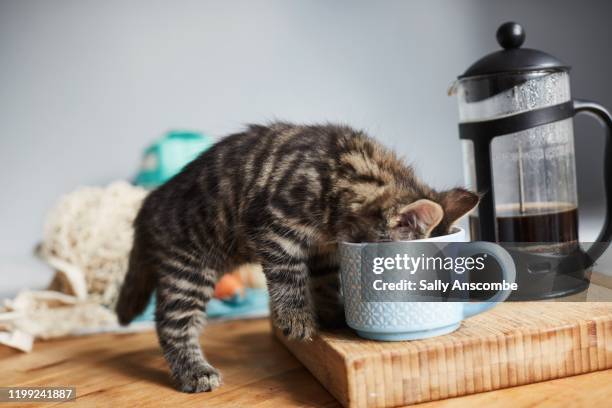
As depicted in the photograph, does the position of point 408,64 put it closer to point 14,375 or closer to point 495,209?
point 495,209

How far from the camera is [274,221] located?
936mm

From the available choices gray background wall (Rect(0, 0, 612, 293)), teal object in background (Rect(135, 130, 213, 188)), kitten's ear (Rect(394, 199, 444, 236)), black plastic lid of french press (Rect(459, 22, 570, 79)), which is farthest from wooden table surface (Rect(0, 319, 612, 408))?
gray background wall (Rect(0, 0, 612, 293))

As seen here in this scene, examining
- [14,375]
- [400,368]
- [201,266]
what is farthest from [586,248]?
[14,375]

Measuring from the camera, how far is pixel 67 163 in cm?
200

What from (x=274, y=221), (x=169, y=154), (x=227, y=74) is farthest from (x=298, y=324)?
(x=227, y=74)

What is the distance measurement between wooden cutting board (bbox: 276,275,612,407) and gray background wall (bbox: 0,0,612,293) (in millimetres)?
1221

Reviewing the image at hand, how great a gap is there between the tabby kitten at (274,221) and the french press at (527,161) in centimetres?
15

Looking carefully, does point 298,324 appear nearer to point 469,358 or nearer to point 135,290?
point 469,358

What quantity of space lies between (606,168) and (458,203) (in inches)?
14.4

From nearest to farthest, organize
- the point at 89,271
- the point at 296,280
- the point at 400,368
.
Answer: the point at 400,368 < the point at 296,280 < the point at 89,271

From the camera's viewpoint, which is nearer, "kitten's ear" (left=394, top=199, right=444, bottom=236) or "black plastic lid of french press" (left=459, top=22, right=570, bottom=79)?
"kitten's ear" (left=394, top=199, right=444, bottom=236)

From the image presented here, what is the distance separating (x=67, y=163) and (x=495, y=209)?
1.45m

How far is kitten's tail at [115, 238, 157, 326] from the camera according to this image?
1137 mm

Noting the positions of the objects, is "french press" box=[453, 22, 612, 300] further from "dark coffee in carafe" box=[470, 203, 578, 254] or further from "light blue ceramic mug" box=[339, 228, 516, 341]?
"light blue ceramic mug" box=[339, 228, 516, 341]
